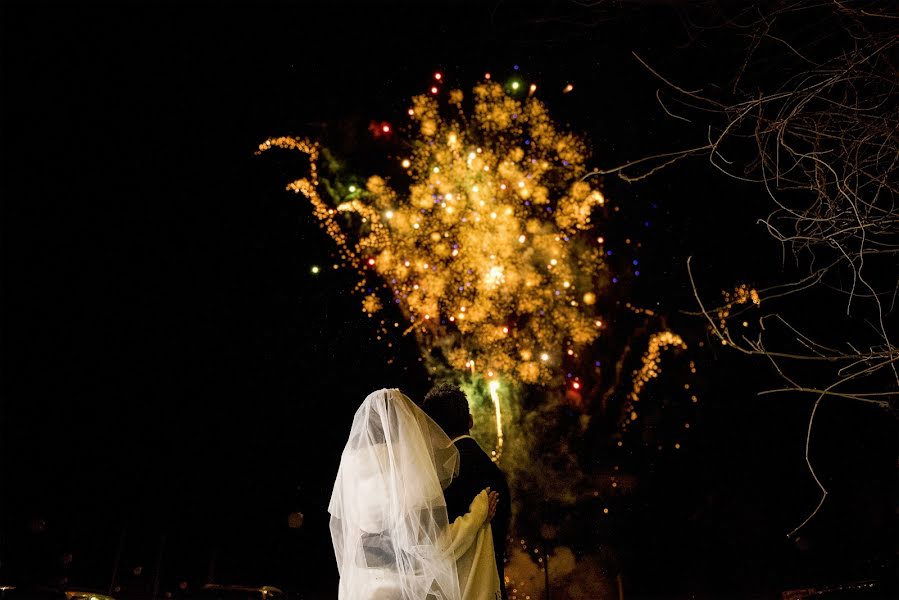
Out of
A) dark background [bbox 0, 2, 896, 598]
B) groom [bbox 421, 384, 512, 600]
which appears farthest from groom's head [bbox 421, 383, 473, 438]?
dark background [bbox 0, 2, 896, 598]

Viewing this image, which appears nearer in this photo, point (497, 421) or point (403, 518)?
point (403, 518)

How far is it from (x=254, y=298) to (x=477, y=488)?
335 centimetres

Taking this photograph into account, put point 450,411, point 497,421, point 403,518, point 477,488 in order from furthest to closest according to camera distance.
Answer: point 497,421
point 450,411
point 477,488
point 403,518

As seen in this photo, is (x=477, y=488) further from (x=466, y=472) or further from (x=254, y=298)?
(x=254, y=298)

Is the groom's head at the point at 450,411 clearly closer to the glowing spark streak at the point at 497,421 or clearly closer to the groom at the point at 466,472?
the groom at the point at 466,472

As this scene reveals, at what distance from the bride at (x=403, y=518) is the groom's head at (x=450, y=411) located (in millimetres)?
158

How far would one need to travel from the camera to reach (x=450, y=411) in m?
3.52

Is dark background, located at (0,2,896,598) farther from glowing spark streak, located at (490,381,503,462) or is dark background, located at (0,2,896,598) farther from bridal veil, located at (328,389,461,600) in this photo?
bridal veil, located at (328,389,461,600)

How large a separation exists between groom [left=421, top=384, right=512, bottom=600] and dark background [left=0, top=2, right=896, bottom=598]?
2632mm

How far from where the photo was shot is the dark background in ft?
16.3

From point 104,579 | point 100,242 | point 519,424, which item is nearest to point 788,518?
point 519,424

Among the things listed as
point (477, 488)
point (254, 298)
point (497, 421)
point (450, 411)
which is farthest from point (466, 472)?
point (254, 298)

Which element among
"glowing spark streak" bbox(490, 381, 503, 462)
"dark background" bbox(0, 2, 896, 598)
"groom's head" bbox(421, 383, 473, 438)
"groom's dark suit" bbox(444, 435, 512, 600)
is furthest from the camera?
"glowing spark streak" bbox(490, 381, 503, 462)

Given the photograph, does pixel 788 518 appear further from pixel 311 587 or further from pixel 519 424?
pixel 311 587
